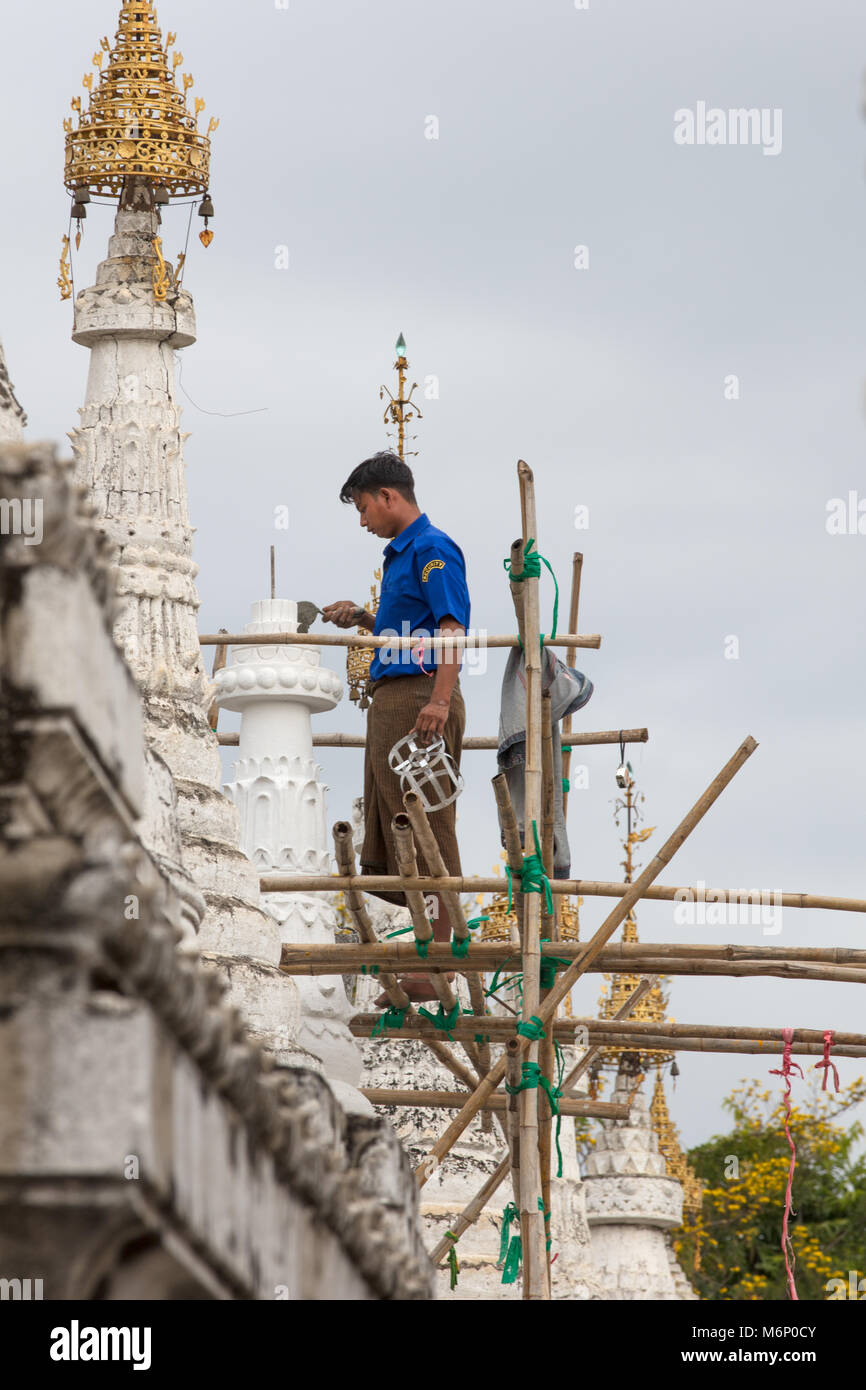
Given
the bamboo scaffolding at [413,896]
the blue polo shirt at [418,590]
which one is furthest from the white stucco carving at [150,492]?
the blue polo shirt at [418,590]

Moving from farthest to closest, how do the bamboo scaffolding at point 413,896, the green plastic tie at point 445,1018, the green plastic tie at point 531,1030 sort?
the green plastic tie at point 445,1018
the green plastic tie at point 531,1030
the bamboo scaffolding at point 413,896

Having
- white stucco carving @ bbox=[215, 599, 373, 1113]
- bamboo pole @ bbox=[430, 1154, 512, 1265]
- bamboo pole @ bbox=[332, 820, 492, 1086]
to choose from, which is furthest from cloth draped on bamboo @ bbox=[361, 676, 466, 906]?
white stucco carving @ bbox=[215, 599, 373, 1113]

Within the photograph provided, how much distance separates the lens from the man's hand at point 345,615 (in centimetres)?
992

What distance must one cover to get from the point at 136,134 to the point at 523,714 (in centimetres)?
320

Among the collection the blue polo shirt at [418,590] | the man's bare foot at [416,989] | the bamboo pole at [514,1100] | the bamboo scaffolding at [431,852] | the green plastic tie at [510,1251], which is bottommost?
the green plastic tie at [510,1251]

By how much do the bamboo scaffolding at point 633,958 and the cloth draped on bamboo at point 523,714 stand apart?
50cm

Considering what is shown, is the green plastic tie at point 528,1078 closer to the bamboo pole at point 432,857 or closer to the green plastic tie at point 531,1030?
the green plastic tie at point 531,1030

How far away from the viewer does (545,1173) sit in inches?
405

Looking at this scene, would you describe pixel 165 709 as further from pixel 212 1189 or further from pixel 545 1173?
pixel 212 1189

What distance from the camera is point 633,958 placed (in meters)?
9.81

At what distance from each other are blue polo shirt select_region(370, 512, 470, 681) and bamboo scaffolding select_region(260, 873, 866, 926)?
89 centimetres

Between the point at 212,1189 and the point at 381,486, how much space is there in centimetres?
659

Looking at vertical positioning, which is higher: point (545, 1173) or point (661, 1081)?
point (661, 1081)
